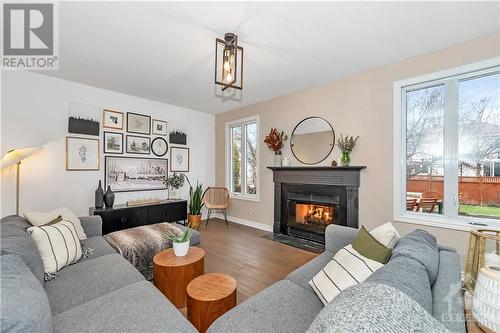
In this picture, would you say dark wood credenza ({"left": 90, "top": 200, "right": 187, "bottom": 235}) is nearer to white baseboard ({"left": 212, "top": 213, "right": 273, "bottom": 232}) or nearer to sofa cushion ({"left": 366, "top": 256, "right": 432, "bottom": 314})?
white baseboard ({"left": 212, "top": 213, "right": 273, "bottom": 232})

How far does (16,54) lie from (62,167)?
5.30 ft

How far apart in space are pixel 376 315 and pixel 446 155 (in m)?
2.93

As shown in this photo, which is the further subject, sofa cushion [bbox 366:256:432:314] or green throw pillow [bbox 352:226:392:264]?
green throw pillow [bbox 352:226:392:264]

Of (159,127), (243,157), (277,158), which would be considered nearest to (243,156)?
(243,157)

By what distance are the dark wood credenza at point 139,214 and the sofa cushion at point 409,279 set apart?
12.5ft

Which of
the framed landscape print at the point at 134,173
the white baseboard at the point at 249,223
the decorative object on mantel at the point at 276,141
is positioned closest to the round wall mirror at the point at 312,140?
the decorative object on mantel at the point at 276,141

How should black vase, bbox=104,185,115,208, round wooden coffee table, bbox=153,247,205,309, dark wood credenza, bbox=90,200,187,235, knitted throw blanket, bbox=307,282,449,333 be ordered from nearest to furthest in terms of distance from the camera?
knitted throw blanket, bbox=307,282,449,333
round wooden coffee table, bbox=153,247,205,309
dark wood credenza, bbox=90,200,187,235
black vase, bbox=104,185,115,208

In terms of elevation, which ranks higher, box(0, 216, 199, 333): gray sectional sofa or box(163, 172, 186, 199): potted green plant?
box(163, 172, 186, 199): potted green plant

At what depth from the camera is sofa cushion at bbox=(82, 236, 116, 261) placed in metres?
2.09

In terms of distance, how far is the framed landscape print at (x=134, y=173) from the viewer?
3.96 metres

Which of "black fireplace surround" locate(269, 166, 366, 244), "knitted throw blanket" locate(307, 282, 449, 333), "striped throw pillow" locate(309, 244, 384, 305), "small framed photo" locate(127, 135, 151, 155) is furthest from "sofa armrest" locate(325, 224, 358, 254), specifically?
"small framed photo" locate(127, 135, 151, 155)

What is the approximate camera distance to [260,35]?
2.32 metres

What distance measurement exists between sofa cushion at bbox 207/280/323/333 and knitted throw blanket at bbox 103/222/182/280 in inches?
58.3

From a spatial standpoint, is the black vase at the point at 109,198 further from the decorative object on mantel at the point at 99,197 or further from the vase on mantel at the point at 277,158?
the vase on mantel at the point at 277,158
